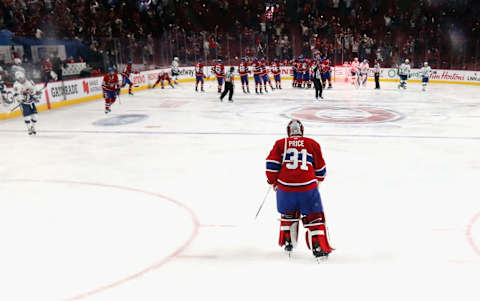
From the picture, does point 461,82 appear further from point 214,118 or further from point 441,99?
point 214,118

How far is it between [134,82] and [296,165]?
1738 cm

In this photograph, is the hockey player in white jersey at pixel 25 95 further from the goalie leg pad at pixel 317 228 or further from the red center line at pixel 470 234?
the red center line at pixel 470 234

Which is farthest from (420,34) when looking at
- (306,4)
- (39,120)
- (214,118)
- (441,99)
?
(39,120)

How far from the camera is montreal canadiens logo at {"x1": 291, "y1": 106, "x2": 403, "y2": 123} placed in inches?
458

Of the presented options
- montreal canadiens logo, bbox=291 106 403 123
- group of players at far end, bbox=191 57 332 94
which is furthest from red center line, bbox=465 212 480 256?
group of players at far end, bbox=191 57 332 94

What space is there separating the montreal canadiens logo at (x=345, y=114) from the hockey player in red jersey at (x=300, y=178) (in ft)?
25.9

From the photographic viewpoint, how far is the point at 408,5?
25.5 meters

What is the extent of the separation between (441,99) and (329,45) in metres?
10.2

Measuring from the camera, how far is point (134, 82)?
65.0ft

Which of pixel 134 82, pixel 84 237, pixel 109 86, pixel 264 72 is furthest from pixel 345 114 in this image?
pixel 134 82

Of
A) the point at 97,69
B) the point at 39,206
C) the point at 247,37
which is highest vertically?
the point at 247,37

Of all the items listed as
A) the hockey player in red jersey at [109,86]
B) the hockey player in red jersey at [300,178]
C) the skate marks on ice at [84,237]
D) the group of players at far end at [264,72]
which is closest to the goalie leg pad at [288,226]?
the hockey player in red jersey at [300,178]

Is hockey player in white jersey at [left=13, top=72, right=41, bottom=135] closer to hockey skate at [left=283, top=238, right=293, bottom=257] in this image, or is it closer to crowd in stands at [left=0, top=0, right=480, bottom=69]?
hockey skate at [left=283, top=238, right=293, bottom=257]

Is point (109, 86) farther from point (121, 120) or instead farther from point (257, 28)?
point (257, 28)
